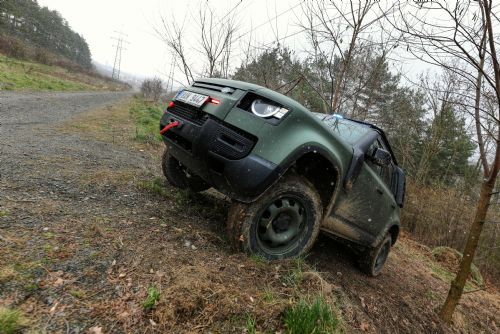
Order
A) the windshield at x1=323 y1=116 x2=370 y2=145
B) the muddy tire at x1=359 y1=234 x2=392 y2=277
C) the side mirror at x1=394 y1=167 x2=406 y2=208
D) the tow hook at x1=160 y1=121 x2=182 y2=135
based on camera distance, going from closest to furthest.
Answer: the tow hook at x1=160 y1=121 x2=182 y2=135 < the windshield at x1=323 y1=116 x2=370 y2=145 < the muddy tire at x1=359 y1=234 x2=392 y2=277 < the side mirror at x1=394 y1=167 x2=406 y2=208

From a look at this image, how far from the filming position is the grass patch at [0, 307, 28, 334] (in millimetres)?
1520

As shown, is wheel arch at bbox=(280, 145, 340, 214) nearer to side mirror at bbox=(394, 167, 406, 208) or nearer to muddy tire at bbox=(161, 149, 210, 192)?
muddy tire at bbox=(161, 149, 210, 192)

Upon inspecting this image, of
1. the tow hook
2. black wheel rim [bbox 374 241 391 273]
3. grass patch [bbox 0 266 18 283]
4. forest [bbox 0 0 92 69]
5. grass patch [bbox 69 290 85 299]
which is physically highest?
forest [bbox 0 0 92 69]

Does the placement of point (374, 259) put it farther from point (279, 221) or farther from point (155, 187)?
point (155, 187)

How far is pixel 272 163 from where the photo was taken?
242 cm

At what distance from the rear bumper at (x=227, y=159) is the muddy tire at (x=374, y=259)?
2.30 m

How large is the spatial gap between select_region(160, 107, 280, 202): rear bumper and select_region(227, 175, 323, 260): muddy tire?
17 centimetres

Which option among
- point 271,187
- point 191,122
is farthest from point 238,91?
point 271,187

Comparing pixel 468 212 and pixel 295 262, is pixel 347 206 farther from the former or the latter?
pixel 468 212

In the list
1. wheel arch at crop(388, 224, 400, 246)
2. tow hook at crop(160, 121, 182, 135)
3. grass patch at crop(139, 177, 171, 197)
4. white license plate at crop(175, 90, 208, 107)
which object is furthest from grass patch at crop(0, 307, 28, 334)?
wheel arch at crop(388, 224, 400, 246)

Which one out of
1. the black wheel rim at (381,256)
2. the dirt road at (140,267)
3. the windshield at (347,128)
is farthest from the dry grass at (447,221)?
Result: the windshield at (347,128)

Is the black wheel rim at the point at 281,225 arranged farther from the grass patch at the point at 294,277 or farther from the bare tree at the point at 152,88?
the bare tree at the point at 152,88

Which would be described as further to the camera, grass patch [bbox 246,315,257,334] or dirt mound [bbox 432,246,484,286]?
dirt mound [bbox 432,246,484,286]

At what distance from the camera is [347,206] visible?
128 inches
